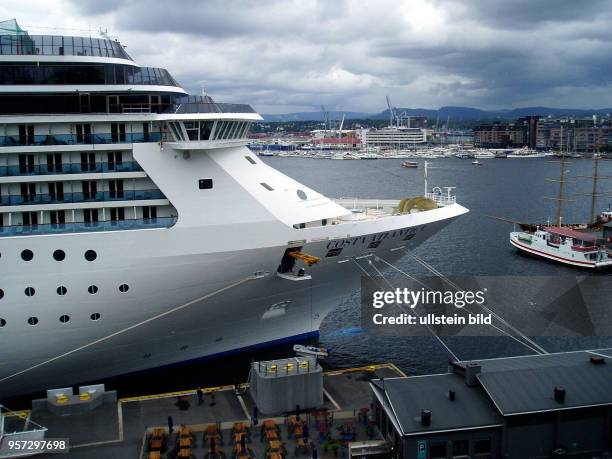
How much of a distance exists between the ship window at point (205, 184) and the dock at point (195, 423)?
210 inches

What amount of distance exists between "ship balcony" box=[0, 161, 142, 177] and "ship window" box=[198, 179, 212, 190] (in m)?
1.60

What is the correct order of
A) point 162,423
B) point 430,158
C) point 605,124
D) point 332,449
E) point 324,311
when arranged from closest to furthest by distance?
point 332,449 < point 162,423 < point 324,311 < point 430,158 < point 605,124

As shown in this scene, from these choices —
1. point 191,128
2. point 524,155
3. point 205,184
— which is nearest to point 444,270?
point 205,184

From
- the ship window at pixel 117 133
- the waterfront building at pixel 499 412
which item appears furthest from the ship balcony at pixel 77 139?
the waterfront building at pixel 499 412

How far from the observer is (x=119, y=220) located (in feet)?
57.2

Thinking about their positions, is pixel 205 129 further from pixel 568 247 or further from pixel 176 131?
pixel 568 247

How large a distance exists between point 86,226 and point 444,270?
23.5 meters

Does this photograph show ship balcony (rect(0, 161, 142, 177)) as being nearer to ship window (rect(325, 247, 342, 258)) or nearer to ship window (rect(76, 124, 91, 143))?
ship window (rect(76, 124, 91, 143))

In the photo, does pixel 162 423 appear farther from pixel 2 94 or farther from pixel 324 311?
pixel 2 94

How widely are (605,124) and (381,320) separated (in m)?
199

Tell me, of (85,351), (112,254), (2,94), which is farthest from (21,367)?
(2,94)

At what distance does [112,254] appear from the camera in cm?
1667

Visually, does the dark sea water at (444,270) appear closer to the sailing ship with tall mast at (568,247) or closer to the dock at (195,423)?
the sailing ship with tall mast at (568,247)

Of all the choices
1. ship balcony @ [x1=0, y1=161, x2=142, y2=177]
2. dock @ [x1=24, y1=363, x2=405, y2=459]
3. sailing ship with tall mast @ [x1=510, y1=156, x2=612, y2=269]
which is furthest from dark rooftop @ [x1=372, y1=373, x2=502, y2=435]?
sailing ship with tall mast @ [x1=510, y1=156, x2=612, y2=269]
